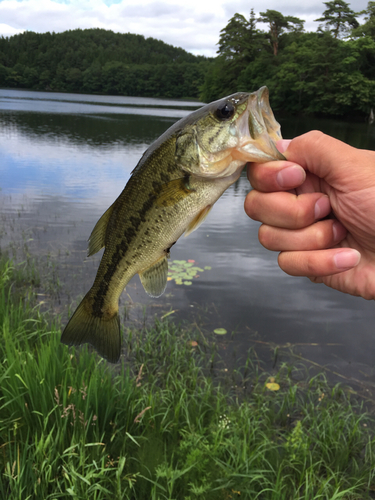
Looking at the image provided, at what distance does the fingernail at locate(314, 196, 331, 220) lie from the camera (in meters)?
2.18

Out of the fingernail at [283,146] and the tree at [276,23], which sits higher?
the tree at [276,23]

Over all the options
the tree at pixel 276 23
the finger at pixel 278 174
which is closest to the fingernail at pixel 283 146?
the finger at pixel 278 174

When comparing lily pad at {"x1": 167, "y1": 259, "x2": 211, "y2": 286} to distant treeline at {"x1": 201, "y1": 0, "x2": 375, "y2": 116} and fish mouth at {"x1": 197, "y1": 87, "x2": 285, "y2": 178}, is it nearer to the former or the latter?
fish mouth at {"x1": 197, "y1": 87, "x2": 285, "y2": 178}

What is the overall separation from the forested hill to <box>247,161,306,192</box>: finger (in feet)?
340

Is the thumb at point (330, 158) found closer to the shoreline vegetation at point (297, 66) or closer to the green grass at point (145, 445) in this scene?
the green grass at point (145, 445)

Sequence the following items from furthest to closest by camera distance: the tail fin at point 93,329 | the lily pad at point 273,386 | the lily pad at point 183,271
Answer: the lily pad at point 183,271, the lily pad at point 273,386, the tail fin at point 93,329

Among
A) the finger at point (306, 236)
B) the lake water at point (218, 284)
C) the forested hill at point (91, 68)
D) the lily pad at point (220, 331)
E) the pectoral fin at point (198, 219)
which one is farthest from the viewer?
the forested hill at point (91, 68)

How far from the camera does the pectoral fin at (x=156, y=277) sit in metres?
2.00

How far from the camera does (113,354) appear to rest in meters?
2.05

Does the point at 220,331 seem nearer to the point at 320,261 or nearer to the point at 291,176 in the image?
the point at 320,261

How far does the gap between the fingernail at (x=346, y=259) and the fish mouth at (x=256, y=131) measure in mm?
741

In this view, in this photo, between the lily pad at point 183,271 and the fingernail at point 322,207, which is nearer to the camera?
the fingernail at point 322,207

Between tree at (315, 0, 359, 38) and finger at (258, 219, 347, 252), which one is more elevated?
tree at (315, 0, 359, 38)

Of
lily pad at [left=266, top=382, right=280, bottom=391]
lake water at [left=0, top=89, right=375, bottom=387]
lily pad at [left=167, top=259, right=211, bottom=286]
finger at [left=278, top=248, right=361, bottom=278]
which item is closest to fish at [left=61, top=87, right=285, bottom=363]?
finger at [left=278, top=248, right=361, bottom=278]
